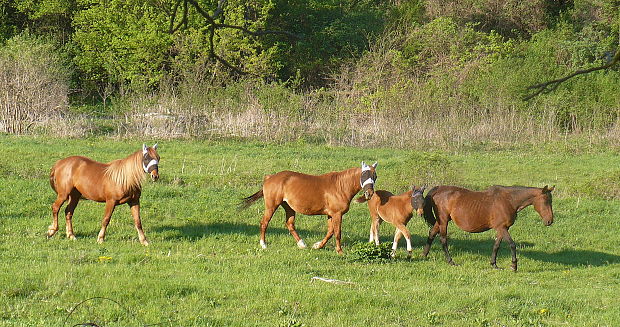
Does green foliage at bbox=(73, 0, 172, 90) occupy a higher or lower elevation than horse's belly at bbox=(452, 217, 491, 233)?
higher

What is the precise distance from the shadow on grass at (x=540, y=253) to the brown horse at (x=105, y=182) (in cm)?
530

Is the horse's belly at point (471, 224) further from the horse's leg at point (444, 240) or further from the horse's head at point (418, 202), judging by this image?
the horse's head at point (418, 202)

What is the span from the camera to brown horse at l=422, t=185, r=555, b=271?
41.5 ft

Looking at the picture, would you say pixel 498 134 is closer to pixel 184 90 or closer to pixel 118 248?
pixel 184 90

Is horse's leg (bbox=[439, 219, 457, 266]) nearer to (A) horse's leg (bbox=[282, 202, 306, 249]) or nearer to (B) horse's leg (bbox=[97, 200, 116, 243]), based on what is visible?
(A) horse's leg (bbox=[282, 202, 306, 249])

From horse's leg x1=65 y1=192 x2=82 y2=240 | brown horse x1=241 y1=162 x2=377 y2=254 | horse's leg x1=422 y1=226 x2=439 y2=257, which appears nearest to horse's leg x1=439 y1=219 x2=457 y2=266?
horse's leg x1=422 y1=226 x2=439 y2=257

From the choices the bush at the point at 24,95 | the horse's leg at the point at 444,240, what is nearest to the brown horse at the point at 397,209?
the horse's leg at the point at 444,240

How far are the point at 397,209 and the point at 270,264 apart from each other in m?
2.79

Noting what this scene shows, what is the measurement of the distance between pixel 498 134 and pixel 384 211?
16.7m

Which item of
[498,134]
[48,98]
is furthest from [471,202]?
[48,98]

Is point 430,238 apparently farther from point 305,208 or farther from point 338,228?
point 305,208

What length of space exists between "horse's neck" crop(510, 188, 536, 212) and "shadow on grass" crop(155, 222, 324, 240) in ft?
12.2

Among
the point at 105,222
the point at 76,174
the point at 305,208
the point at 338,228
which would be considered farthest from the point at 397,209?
the point at 76,174

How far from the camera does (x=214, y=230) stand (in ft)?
46.5
